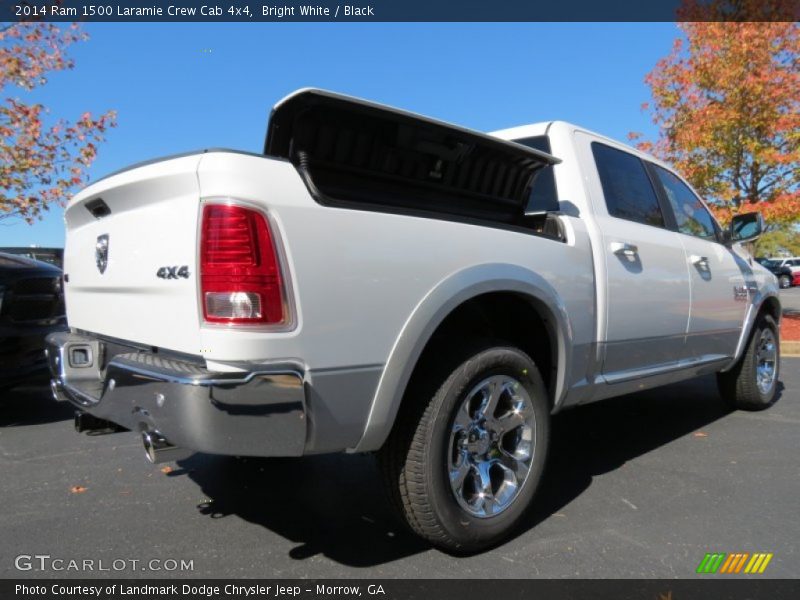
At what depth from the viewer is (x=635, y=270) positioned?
3311 millimetres

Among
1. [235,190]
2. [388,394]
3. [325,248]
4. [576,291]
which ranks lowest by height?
[388,394]

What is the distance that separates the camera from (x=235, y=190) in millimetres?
1835

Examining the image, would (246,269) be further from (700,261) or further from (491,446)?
(700,261)

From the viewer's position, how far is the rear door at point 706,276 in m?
3.88

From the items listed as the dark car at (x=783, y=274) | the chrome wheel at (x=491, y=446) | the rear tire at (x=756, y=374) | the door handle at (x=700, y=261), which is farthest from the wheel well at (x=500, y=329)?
the dark car at (x=783, y=274)

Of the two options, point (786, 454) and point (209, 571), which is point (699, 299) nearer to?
point (786, 454)

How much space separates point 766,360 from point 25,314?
620cm

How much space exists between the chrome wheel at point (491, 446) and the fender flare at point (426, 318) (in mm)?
352

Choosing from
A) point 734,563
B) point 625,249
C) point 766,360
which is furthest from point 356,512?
point 766,360

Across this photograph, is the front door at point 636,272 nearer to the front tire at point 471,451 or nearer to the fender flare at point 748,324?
the front tire at point 471,451

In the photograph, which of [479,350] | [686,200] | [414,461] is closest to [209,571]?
[414,461]

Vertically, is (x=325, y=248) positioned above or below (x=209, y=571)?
above

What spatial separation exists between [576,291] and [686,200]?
78.1 inches

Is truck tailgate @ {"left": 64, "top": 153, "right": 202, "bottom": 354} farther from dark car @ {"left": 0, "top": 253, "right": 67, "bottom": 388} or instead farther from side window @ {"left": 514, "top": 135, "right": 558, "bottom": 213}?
side window @ {"left": 514, "top": 135, "right": 558, "bottom": 213}
